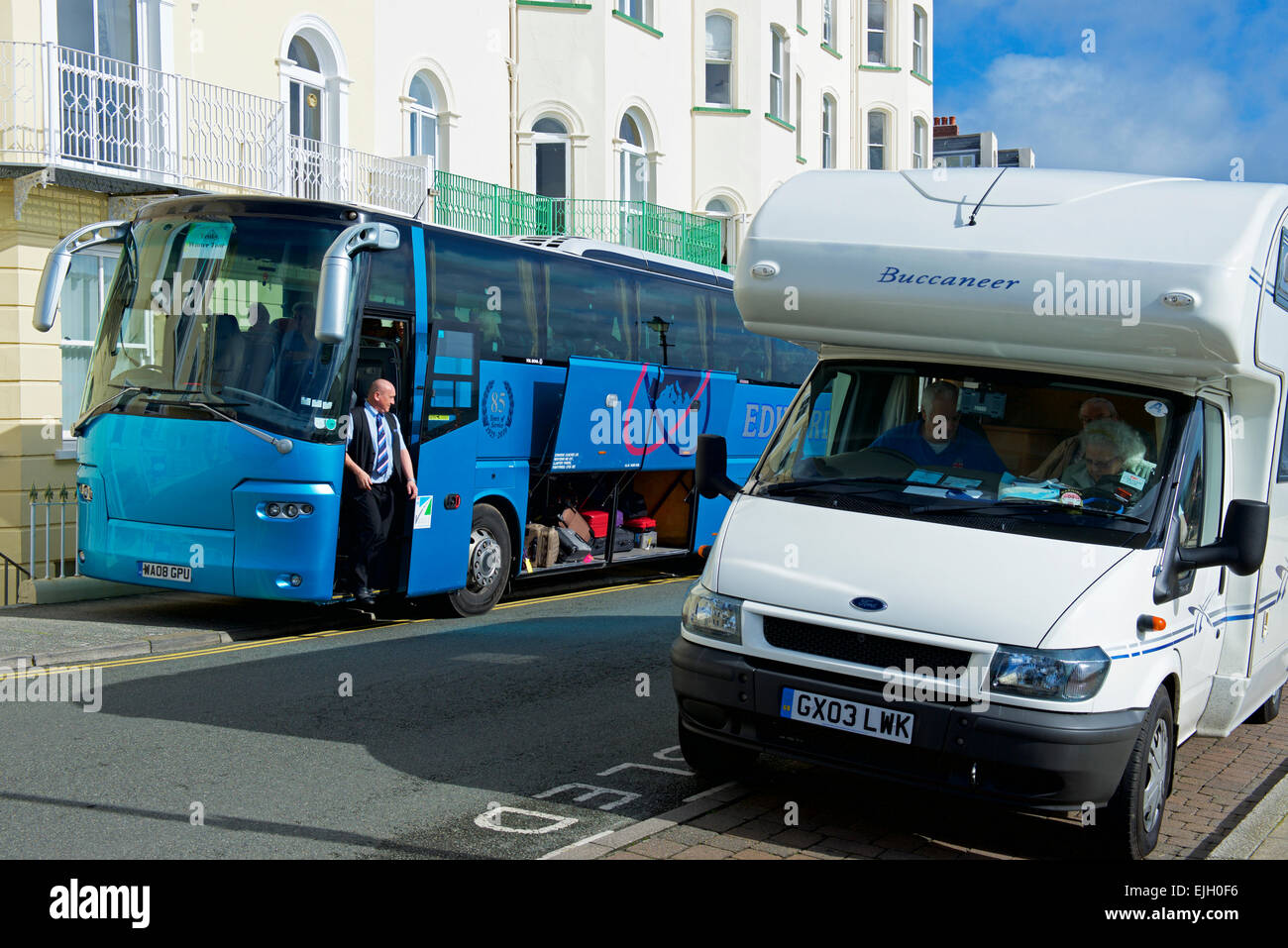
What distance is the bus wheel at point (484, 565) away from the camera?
41.3 ft

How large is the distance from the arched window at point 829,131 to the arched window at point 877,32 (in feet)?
10.0

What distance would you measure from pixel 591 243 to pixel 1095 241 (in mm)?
9563

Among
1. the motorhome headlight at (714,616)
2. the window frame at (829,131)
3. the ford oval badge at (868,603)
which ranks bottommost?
the motorhome headlight at (714,616)

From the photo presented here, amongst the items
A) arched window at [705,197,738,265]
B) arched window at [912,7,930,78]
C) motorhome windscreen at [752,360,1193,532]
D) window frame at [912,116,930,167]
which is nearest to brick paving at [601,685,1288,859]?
motorhome windscreen at [752,360,1193,532]

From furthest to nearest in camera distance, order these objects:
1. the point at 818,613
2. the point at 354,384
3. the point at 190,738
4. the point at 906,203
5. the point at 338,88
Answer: the point at 338,88, the point at 354,384, the point at 190,738, the point at 906,203, the point at 818,613

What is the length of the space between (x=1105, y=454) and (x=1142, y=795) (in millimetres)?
1510

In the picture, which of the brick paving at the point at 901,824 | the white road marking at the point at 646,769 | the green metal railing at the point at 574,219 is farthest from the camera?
the green metal railing at the point at 574,219

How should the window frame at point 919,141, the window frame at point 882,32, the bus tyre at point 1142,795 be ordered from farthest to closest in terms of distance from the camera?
1. the window frame at point 919,141
2. the window frame at point 882,32
3. the bus tyre at point 1142,795

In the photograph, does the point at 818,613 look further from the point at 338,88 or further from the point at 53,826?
the point at 338,88

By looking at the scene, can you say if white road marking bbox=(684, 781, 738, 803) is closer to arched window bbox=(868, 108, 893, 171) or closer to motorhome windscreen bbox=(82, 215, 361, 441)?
motorhome windscreen bbox=(82, 215, 361, 441)

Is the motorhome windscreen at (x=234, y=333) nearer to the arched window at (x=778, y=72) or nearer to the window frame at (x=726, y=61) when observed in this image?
the window frame at (x=726, y=61)

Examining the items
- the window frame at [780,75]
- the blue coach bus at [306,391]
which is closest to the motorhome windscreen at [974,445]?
the blue coach bus at [306,391]

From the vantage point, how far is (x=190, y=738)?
289 inches
